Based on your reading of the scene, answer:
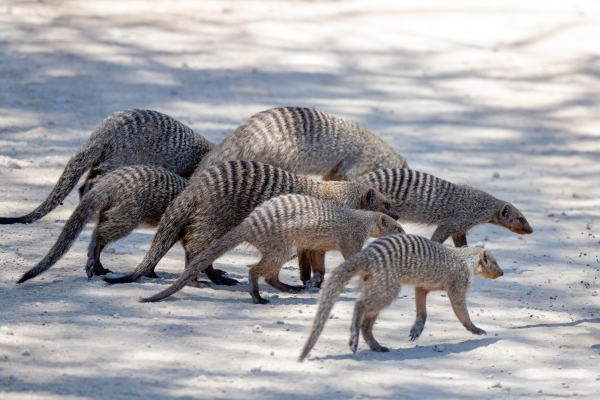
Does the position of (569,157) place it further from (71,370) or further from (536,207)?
(71,370)

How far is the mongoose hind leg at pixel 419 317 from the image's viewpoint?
179 inches

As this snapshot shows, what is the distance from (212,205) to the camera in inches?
202

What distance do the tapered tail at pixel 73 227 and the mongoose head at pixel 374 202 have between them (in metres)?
1.53

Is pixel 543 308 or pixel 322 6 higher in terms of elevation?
pixel 322 6

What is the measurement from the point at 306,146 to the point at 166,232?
5.37 ft

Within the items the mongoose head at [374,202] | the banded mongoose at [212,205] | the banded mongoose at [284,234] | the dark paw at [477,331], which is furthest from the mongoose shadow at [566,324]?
the banded mongoose at [212,205]

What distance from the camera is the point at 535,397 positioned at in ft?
12.8

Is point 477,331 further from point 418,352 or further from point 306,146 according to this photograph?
point 306,146

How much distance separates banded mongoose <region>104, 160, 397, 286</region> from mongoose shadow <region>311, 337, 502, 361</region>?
1.22 m

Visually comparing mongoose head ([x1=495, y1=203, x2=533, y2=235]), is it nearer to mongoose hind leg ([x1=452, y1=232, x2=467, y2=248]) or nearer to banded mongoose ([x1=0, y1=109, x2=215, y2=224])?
mongoose hind leg ([x1=452, y1=232, x2=467, y2=248])

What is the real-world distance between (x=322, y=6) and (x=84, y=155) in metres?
5.52

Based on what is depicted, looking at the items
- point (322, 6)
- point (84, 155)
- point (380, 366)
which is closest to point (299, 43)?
point (322, 6)

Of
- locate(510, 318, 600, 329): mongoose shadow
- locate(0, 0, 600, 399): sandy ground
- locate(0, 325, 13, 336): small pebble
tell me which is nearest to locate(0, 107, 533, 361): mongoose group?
locate(0, 0, 600, 399): sandy ground

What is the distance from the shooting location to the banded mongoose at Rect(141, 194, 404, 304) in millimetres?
4847
